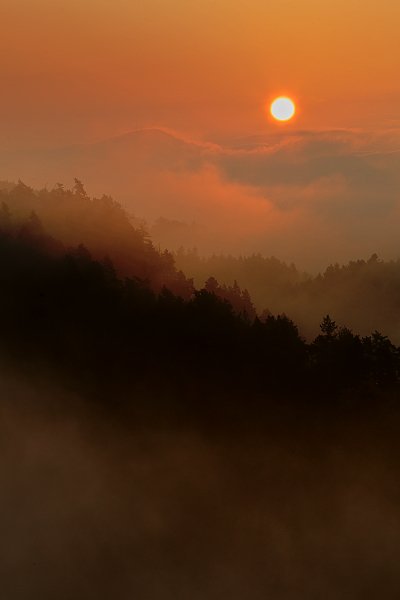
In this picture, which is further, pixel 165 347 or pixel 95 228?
pixel 95 228

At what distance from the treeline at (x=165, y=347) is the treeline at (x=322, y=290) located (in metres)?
90.3

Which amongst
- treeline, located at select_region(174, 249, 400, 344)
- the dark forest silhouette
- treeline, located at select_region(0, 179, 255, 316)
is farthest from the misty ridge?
treeline, located at select_region(174, 249, 400, 344)

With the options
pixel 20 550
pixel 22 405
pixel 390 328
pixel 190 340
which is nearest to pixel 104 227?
pixel 190 340

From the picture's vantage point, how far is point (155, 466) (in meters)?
43.7

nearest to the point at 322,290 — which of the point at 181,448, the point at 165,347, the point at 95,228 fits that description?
the point at 95,228

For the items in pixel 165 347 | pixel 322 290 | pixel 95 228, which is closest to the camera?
pixel 165 347

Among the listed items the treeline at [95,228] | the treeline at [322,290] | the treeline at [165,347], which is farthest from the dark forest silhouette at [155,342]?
the treeline at [322,290]

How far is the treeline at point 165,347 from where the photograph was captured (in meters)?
45.9

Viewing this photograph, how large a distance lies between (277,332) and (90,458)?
674 inches

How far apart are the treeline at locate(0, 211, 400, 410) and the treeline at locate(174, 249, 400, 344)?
90.3m

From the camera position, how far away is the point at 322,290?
568 ft

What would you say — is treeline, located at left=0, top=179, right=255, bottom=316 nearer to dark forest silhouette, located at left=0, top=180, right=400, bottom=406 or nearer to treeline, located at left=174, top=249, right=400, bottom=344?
dark forest silhouette, located at left=0, top=180, right=400, bottom=406

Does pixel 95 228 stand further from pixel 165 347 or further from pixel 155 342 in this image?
pixel 165 347

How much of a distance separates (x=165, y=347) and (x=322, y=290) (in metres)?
131
